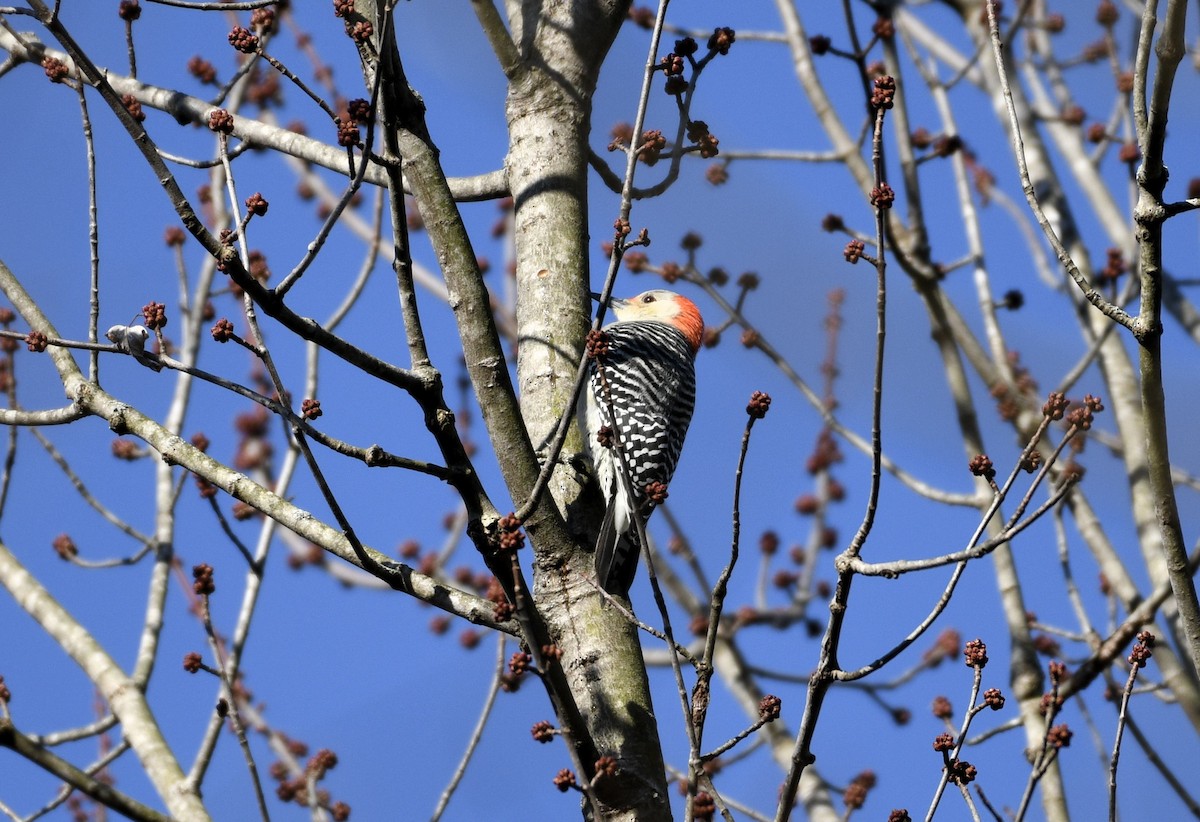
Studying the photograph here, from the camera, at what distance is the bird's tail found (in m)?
3.66

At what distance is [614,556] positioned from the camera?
13.6 ft

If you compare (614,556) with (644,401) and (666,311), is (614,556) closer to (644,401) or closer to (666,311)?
(644,401)

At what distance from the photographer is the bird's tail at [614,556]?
3662 mm

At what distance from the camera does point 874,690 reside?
729 cm

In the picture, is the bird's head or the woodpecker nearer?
the woodpecker

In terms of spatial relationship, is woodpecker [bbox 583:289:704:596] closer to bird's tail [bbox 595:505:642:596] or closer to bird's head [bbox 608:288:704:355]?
bird's tail [bbox 595:505:642:596]

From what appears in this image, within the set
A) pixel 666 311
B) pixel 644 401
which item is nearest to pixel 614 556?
pixel 644 401

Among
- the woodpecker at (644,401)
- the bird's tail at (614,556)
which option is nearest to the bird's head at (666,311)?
the woodpecker at (644,401)

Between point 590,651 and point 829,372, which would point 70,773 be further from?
point 829,372

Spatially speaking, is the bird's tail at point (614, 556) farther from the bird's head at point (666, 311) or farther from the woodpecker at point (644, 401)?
the bird's head at point (666, 311)

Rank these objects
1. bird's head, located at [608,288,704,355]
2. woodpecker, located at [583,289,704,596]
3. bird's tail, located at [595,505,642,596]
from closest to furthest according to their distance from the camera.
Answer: bird's tail, located at [595,505,642,596], woodpecker, located at [583,289,704,596], bird's head, located at [608,288,704,355]

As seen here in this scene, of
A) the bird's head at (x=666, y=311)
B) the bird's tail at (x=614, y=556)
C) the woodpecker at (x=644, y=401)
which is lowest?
the bird's tail at (x=614, y=556)

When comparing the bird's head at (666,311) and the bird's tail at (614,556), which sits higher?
the bird's head at (666,311)

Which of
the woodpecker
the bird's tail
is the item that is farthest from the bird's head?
the bird's tail
